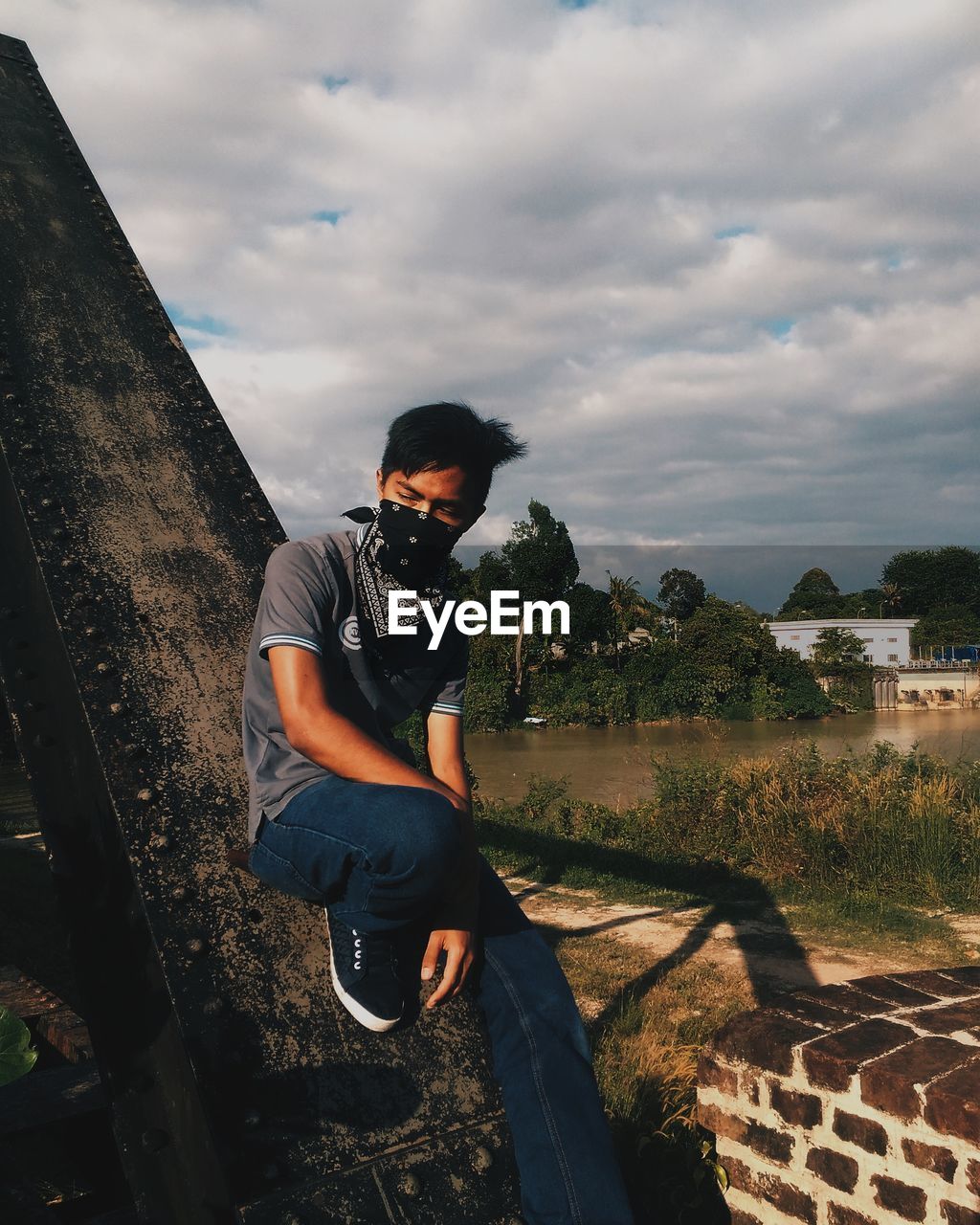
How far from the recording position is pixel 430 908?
1.76 meters

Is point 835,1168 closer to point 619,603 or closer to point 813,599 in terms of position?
point 619,603

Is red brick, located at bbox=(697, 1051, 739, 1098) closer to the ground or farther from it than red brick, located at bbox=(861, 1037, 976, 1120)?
closer to the ground

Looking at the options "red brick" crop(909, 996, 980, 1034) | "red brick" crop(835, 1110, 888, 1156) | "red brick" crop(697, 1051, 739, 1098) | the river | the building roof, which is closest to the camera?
"red brick" crop(835, 1110, 888, 1156)

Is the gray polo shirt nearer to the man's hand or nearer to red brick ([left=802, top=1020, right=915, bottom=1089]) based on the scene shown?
the man's hand

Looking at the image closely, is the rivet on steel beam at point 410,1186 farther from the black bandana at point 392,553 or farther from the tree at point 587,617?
the tree at point 587,617

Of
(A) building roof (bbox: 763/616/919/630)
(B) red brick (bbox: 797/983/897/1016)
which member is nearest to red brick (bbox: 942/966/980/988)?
(B) red brick (bbox: 797/983/897/1016)

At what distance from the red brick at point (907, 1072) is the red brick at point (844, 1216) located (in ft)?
1.05

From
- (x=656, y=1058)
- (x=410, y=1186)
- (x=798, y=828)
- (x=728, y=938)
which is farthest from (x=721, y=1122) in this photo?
(x=798, y=828)

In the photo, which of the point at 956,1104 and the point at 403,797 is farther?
the point at 956,1104

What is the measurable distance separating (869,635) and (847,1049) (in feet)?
191

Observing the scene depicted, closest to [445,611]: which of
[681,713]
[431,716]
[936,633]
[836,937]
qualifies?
[431,716]

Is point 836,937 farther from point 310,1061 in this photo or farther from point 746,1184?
point 310,1061

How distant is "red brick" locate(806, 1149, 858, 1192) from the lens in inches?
96.4

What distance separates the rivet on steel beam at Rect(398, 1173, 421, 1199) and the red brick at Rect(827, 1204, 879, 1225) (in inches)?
56.1
